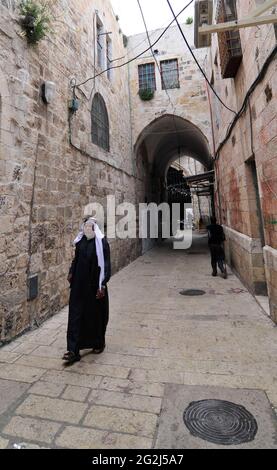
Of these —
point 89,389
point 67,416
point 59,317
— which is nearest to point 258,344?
point 89,389

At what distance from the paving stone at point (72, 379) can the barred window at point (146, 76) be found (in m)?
11.6

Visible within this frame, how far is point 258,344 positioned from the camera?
328 cm

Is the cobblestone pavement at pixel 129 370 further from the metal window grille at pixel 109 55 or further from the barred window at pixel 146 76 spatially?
the barred window at pixel 146 76

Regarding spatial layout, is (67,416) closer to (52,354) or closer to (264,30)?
(52,354)

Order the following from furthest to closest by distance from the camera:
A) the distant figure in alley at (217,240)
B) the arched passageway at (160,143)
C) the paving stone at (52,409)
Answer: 1. the arched passageway at (160,143)
2. the distant figure in alley at (217,240)
3. the paving stone at (52,409)

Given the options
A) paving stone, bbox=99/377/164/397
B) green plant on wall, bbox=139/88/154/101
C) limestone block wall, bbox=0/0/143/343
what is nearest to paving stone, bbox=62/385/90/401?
paving stone, bbox=99/377/164/397

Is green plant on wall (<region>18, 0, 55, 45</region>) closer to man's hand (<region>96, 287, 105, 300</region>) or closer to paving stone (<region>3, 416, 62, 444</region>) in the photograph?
man's hand (<region>96, 287, 105, 300</region>)

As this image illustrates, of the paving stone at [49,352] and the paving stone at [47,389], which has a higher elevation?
the paving stone at [47,389]

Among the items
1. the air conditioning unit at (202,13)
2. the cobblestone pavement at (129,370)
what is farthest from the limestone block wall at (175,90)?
the cobblestone pavement at (129,370)

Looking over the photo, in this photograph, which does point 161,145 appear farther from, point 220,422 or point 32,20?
point 220,422

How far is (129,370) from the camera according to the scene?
2.81m

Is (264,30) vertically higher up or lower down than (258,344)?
higher up

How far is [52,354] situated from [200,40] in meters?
4.94

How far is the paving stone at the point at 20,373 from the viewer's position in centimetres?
266
